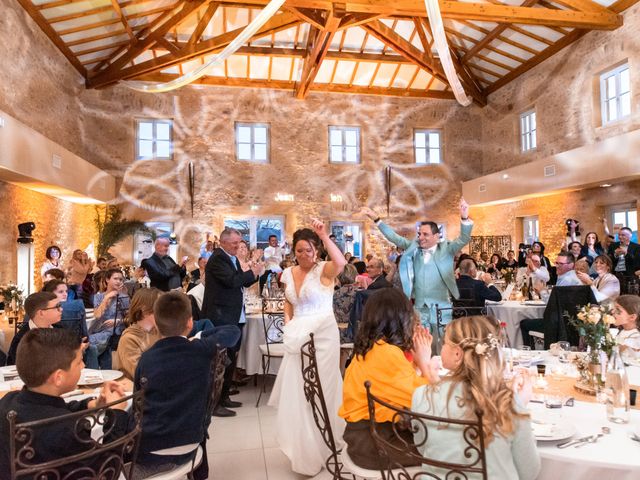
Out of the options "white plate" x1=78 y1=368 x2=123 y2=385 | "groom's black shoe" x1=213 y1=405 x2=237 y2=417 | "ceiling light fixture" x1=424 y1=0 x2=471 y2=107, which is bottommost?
"groom's black shoe" x1=213 y1=405 x2=237 y2=417

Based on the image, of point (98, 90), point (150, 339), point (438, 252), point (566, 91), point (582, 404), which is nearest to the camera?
point (582, 404)

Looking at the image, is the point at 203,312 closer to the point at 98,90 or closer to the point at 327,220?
the point at 327,220

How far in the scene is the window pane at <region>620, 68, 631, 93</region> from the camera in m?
9.91

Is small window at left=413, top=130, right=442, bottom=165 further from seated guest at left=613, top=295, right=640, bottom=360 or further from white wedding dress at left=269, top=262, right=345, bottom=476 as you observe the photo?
white wedding dress at left=269, top=262, right=345, bottom=476

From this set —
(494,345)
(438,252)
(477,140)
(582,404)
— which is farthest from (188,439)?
(477,140)

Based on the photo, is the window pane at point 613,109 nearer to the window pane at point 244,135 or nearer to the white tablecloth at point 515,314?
the white tablecloth at point 515,314

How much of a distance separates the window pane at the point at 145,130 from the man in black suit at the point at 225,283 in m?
9.83

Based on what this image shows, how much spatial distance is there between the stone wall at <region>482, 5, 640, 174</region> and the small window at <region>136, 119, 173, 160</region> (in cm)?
914

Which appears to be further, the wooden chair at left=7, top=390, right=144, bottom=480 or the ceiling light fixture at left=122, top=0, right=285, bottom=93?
the ceiling light fixture at left=122, top=0, right=285, bottom=93

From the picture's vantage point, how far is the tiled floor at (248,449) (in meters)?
3.40

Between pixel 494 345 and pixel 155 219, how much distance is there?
12564 mm

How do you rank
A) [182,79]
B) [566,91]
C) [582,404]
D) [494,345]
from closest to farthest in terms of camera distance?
[494,345]
[582,404]
[182,79]
[566,91]

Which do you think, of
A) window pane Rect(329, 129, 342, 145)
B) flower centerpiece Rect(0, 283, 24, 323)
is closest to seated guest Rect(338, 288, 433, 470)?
flower centerpiece Rect(0, 283, 24, 323)

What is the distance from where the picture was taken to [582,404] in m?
2.29
